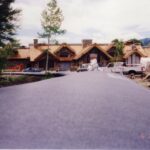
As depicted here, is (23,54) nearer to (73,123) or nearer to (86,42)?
(86,42)

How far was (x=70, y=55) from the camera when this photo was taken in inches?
3056

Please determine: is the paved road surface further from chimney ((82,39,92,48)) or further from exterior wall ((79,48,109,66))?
chimney ((82,39,92,48))

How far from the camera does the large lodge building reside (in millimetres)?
75056

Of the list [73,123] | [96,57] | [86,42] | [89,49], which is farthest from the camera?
[86,42]

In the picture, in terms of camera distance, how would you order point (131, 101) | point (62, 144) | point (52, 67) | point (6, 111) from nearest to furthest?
point (62, 144) < point (6, 111) < point (131, 101) < point (52, 67)

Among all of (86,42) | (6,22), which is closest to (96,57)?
(86,42)

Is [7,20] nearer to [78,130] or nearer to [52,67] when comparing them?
[52,67]

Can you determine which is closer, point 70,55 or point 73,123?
point 73,123

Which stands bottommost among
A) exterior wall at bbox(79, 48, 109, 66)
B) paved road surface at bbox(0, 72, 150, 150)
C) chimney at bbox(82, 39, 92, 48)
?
paved road surface at bbox(0, 72, 150, 150)

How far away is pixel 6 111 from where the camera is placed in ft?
27.8

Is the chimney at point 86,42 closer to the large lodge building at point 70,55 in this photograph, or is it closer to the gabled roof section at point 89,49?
the large lodge building at point 70,55

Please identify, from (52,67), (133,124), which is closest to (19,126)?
(133,124)

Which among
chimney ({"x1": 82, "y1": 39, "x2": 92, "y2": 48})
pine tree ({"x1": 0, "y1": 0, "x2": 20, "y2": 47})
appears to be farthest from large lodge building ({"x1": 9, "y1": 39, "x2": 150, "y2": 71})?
pine tree ({"x1": 0, "y1": 0, "x2": 20, "y2": 47})

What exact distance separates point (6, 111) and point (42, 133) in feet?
6.91
